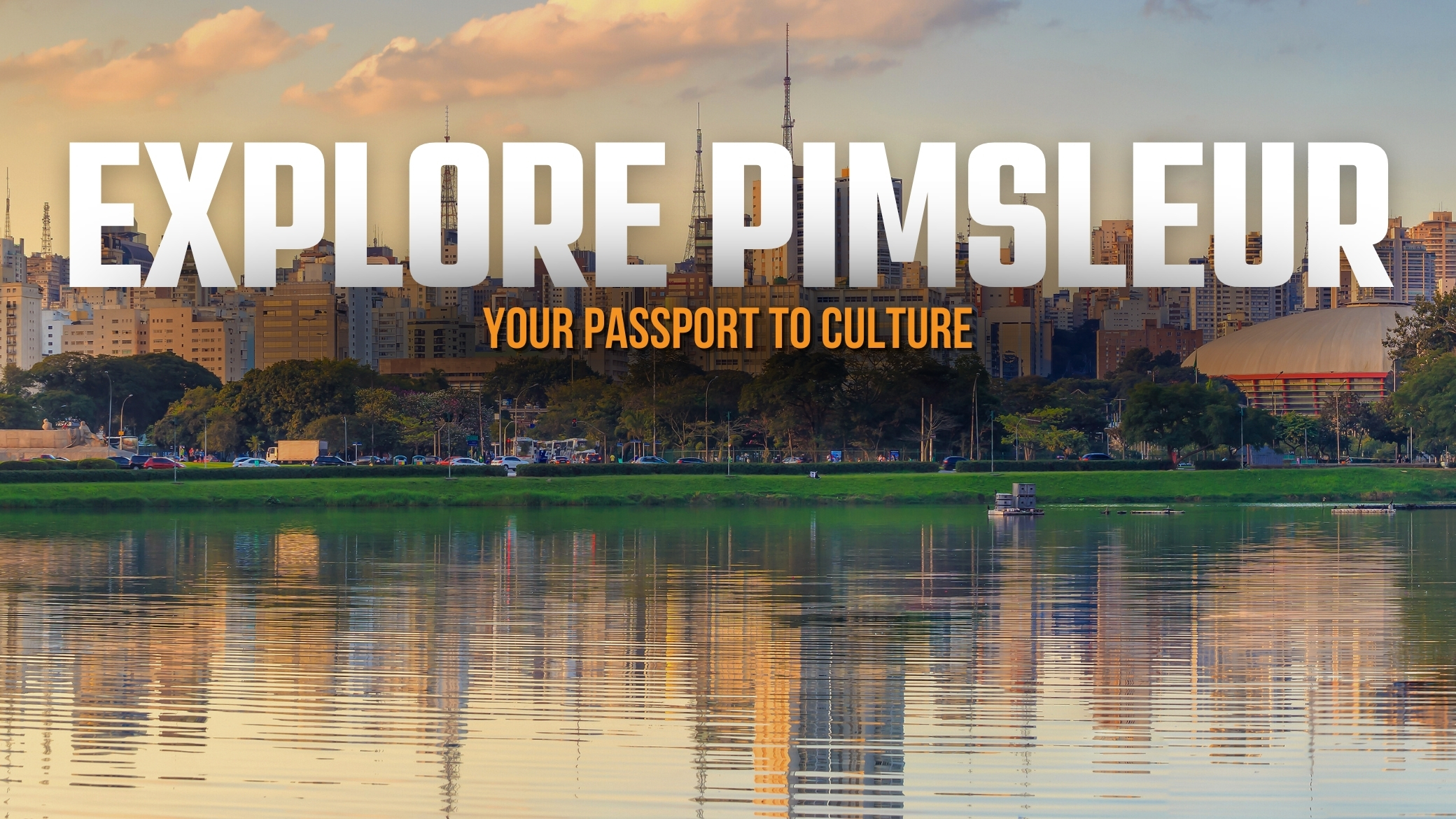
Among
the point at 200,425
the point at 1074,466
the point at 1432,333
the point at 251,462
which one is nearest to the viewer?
the point at 1074,466

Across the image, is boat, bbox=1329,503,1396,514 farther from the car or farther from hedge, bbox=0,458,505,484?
the car

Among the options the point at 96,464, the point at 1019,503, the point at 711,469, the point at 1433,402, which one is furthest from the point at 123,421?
the point at 1433,402

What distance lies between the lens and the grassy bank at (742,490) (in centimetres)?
7369

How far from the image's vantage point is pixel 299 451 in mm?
112875

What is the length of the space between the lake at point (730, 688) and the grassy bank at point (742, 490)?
3600cm

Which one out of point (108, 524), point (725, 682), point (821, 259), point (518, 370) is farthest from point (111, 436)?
point (725, 682)

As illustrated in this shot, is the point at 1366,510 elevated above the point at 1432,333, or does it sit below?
below

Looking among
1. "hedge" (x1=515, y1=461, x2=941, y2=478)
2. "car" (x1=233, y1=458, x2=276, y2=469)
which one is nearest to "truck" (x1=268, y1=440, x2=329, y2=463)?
"car" (x1=233, y1=458, x2=276, y2=469)

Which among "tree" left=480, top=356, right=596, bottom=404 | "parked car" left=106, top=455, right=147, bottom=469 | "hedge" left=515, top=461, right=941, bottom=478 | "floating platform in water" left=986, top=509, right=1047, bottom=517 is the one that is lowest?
"floating platform in water" left=986, top=509, right=1047, bottom=517

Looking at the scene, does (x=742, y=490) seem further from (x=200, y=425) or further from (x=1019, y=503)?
(x=200, y=425)

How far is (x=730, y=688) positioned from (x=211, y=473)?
64.5m

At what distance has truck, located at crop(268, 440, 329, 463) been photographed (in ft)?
369

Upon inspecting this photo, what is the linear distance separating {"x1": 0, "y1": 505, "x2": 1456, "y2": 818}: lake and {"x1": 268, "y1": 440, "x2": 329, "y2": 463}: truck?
246 ft

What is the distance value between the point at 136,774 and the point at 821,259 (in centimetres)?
4750
